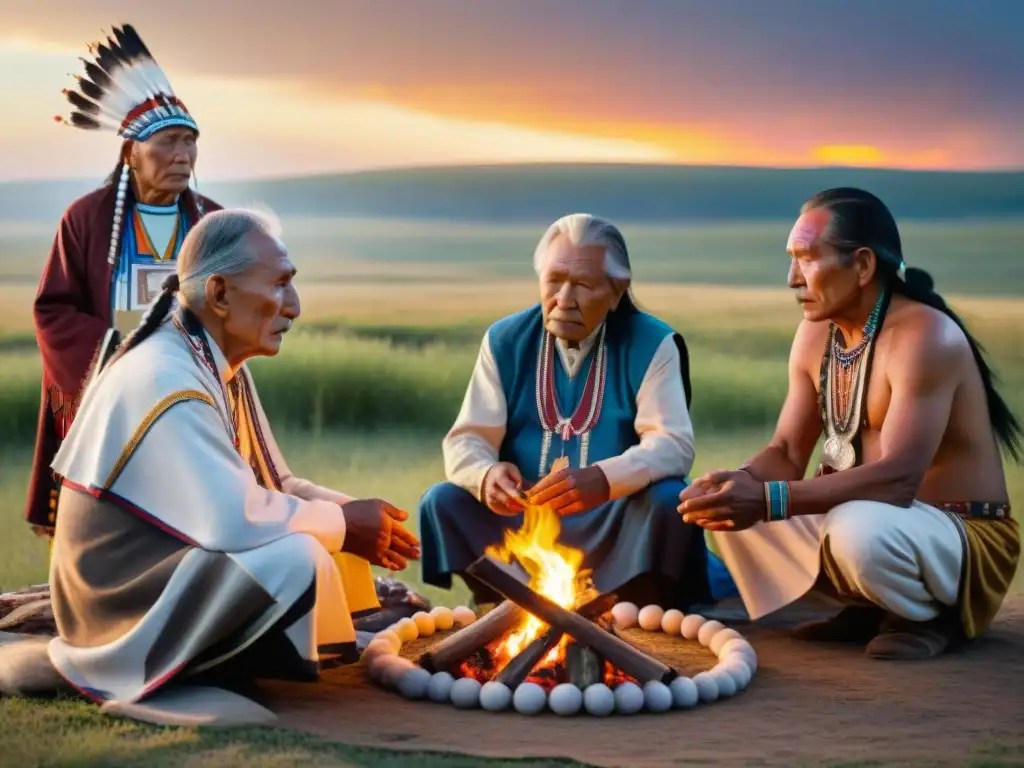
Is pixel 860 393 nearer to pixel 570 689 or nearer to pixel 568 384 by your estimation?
pixel 568 384

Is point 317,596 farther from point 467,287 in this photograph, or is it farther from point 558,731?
point 467,287

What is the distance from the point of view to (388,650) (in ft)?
16.5

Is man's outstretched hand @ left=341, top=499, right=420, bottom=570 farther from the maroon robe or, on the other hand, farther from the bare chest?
the maroon robe

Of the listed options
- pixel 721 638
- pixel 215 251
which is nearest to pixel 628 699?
pixel 721 638

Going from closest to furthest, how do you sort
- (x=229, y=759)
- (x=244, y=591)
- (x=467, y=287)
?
(x=229, y=759), (x=244, y=591), (x=467, y=287)

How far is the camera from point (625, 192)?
10266 millimetres

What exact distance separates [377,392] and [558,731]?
5514 millimetres

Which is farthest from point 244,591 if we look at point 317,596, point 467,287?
point 467,287

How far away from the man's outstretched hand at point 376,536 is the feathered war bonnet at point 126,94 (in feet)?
6.85

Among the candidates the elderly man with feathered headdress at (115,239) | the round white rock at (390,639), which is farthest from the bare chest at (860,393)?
the elderly man with feathered headdress at (115,239)

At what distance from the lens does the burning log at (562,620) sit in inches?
184

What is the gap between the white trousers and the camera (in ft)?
16.6

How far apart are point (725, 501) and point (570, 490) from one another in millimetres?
563

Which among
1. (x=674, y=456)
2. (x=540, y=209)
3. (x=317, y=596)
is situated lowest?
(x=317, y=596)
